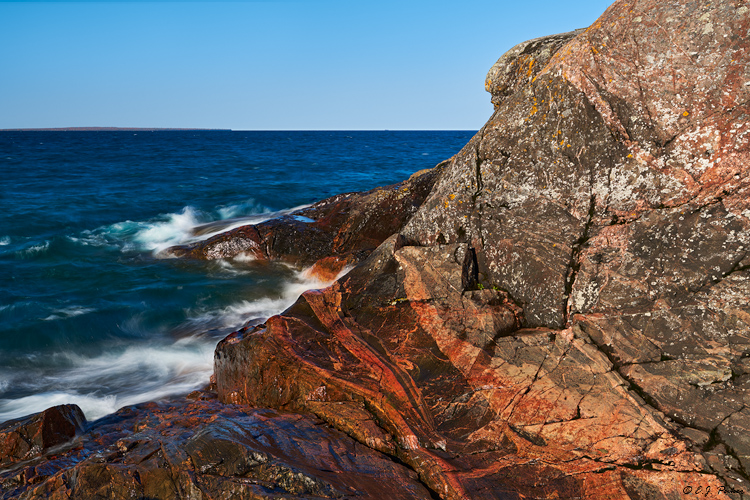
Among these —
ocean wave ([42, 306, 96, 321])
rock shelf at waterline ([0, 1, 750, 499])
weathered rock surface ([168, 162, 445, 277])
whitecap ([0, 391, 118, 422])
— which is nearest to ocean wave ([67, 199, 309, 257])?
weathered rock surface ([168, 162, 445, 277])

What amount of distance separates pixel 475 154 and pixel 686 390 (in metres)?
3.46

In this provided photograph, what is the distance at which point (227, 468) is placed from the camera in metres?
4.41

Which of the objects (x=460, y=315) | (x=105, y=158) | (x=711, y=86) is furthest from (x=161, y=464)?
(x=105, y=158)

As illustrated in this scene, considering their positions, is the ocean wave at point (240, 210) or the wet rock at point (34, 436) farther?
the ocean wave at point (240, 210)

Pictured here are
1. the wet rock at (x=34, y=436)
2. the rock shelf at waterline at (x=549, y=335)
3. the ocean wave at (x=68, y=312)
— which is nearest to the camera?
the rock shelf at waterline at (x=549, y=335)

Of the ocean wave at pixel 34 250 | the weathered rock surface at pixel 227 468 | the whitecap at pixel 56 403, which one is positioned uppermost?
the weathered rock surface at pixel 227 468

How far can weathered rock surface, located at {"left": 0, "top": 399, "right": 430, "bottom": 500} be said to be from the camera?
4.27m

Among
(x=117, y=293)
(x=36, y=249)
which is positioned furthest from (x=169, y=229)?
(x=117, y=293)

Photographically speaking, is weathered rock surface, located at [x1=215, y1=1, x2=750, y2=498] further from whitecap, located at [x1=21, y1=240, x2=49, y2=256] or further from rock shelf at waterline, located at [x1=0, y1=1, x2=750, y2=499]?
whitecap, located at [x1=21, y1=240, x2=49, y2=256]

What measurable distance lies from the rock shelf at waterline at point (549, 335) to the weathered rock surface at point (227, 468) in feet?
0.07

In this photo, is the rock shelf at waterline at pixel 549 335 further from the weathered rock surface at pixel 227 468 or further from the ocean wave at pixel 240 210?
the ocean wave at pixel 240 210

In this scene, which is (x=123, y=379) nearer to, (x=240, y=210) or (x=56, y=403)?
(x=56, y=403)

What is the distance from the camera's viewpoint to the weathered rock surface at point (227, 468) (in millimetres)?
4270

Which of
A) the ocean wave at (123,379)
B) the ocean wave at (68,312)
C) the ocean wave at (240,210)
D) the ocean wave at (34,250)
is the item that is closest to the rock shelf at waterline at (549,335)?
the ocean wave at (123,379)
